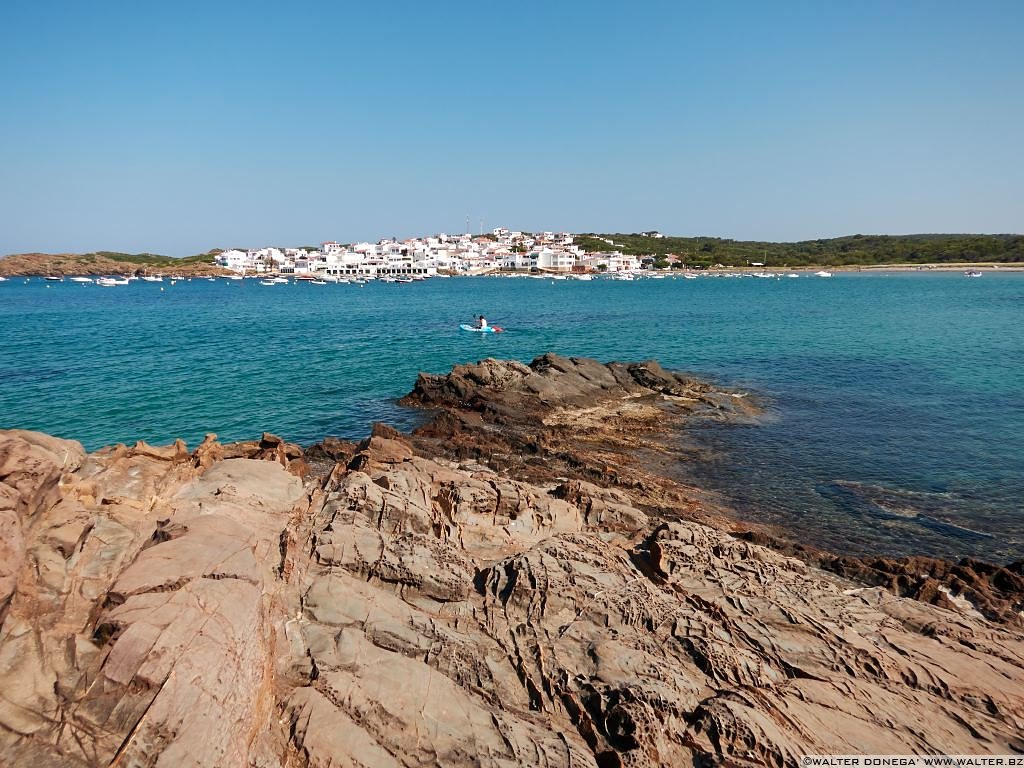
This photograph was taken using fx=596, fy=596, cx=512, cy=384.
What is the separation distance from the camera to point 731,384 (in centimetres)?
3094

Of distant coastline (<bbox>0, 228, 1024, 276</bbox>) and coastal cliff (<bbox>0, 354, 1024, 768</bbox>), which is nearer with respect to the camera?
coastal cliff (<bbox>0, 354, 1024, 768</bbox>)

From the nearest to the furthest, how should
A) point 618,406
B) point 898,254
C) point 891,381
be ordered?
point 618,406 → point 891,381 → point 898,254

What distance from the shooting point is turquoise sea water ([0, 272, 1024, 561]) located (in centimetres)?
1639

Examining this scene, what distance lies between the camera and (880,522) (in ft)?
48.9

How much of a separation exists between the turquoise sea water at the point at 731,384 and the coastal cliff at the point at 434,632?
16.7 feet

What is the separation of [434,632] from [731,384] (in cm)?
2643

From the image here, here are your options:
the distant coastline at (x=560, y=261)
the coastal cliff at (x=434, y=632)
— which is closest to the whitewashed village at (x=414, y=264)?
the distant coastline at (x=560, y=261)

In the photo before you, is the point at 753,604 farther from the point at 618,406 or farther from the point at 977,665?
the point at 618,406

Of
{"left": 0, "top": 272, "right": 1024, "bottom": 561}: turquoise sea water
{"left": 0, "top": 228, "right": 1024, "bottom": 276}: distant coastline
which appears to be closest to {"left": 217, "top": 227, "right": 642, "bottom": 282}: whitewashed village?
{"left": 0, "top": 228, "right": 1024, "bottom": 276}: distant coastline

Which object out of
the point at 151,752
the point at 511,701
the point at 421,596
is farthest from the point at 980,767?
the point at 151,752

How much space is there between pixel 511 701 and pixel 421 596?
6.92 ft

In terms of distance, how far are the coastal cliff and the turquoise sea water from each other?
5099mm

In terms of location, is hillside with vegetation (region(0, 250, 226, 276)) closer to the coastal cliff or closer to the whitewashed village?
the whitewashed village

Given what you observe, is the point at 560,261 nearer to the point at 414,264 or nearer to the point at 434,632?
the point at 414,264
